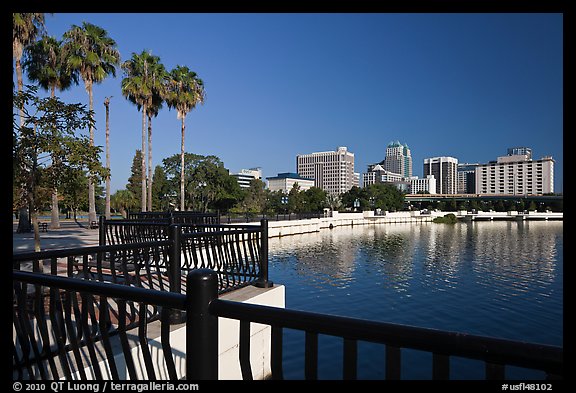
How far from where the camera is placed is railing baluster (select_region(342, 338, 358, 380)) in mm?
1690

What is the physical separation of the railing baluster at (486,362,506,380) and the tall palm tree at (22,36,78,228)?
2673 cm

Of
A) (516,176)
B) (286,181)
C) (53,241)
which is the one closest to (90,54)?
(53,241)

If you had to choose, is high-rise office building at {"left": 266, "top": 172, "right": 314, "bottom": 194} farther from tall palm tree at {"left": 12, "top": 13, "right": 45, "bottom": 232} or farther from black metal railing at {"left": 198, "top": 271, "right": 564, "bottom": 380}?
black metal railing at {"left": 198, "top": 271, "right": 564, "bottom": 380}

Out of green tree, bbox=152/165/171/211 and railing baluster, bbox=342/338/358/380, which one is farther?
green tree, bbox=152/165/171/211

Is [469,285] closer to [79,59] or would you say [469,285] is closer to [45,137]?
[45,137]

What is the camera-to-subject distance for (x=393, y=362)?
160 cm

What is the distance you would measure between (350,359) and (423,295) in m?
15.3

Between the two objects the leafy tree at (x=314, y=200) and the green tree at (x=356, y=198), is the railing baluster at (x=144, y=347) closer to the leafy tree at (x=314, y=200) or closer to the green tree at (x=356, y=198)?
the leafy tree at (x=314, y=200)

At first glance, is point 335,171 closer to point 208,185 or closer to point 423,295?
point 208,185

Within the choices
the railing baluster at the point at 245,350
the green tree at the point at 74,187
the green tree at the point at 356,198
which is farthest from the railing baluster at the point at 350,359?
the green tree at the point at 356,198

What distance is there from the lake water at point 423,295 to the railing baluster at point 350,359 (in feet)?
22.7

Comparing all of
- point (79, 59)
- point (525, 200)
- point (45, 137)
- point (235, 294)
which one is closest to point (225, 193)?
point (79, 59)

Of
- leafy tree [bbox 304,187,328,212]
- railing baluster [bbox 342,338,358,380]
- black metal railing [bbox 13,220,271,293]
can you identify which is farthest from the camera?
leafy tree [bbox 304,187,328,212]

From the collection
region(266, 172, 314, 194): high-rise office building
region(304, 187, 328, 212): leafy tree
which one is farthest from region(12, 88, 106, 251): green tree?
region(266, 172, 314, 194): high-rise office building
